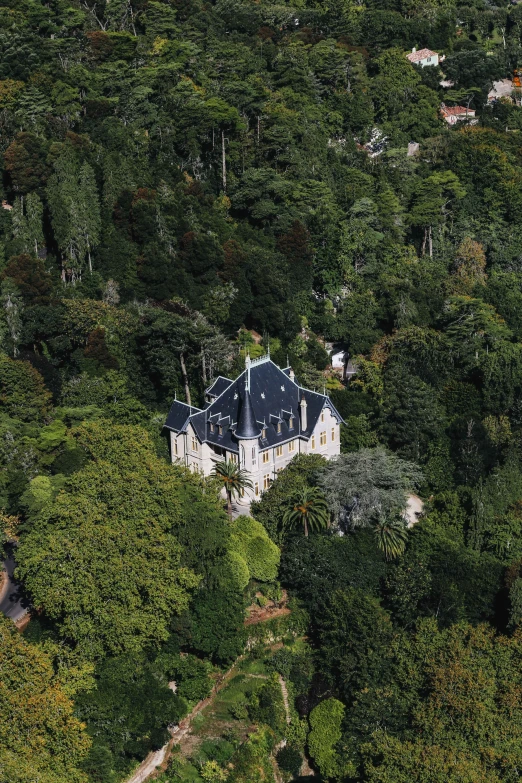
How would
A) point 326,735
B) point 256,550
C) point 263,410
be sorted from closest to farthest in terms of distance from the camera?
1. point 326,735
2. point 256,550
3. point 263,410

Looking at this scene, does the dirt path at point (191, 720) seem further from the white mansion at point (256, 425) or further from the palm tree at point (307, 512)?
the white mansion at point (256, 425)

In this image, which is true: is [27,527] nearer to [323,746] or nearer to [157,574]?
[157,574]

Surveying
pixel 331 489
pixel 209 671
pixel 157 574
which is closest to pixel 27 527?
pixel 157 574

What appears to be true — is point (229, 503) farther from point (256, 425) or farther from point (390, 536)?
point (390, 536)

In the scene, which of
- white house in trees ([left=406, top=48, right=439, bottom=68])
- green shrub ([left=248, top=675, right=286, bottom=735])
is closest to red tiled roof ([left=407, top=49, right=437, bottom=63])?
white house in trees ([left=406, top=48, right=439, bottom=68])

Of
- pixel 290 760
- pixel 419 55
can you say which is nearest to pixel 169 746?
pixel 290 760

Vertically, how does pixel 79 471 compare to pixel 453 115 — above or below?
above
